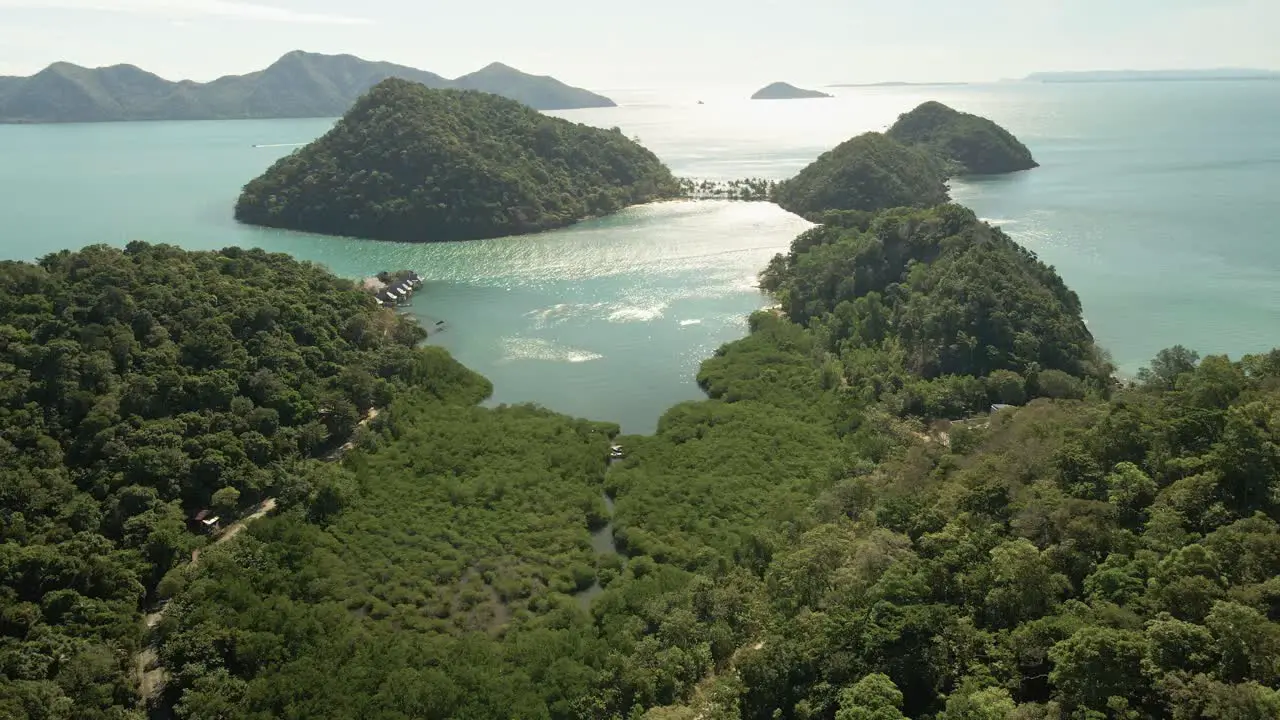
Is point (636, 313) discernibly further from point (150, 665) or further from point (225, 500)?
point (150, 665)

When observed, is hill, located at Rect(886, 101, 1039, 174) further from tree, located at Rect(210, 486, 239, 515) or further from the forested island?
tree, located at Rect(210, 486, 239, 515)

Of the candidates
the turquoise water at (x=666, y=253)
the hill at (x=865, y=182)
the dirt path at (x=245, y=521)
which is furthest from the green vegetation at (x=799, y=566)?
the hill at (x=865, y=182)

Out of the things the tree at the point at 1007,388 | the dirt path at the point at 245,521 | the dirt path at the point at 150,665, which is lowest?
the dirt path at the point at 150,665

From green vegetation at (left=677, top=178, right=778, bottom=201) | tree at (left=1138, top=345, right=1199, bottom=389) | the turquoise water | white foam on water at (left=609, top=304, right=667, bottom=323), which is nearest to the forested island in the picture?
tree at (left=1138, top=345, right=1199, bottom=389)

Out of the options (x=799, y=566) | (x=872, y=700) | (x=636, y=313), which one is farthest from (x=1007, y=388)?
(x=636, y=313)

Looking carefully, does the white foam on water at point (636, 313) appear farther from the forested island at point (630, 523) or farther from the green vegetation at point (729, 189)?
the green vegetation at point (729, 189)

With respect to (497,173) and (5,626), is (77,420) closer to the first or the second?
(5,626)

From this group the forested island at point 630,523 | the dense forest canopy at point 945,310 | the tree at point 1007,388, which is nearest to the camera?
the forested island at point 630,523
